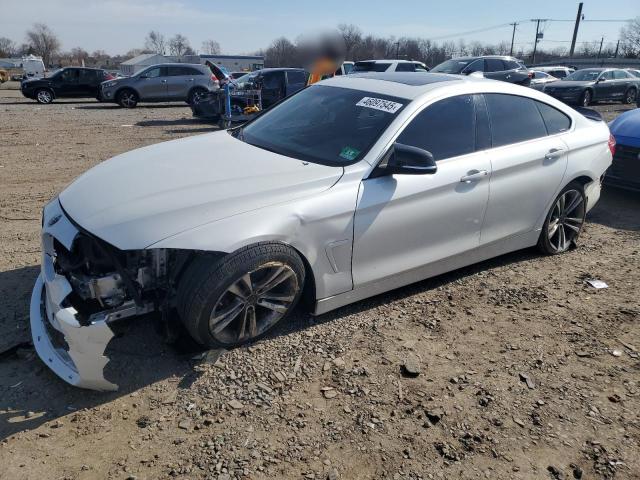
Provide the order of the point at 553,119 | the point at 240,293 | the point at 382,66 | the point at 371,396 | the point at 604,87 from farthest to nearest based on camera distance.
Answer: the point at 604,87
the point at 382,66
the point at 553,119
the point at 240,293
the point at 371,396

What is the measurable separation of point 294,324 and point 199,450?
1.22 m

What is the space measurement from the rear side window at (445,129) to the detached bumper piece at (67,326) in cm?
210

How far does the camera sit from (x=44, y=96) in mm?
20109

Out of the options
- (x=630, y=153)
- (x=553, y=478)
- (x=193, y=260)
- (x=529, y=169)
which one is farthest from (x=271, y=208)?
(x=630, y=153)

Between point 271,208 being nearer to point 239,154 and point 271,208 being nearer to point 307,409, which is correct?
point 239,154

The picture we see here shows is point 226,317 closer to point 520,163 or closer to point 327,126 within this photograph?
point 327,126

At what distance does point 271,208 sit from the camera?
2930 mm

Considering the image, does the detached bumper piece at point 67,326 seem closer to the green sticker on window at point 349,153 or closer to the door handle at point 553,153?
the green sticker on window at point 349,153

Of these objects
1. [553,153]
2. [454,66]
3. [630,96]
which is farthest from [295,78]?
[630,96]

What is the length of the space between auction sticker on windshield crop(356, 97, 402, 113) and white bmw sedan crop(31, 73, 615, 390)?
0.01 meters

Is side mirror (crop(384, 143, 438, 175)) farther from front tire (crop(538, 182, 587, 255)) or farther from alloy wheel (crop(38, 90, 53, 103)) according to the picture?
alloy wheel (crop(38, 90, 53, 103))

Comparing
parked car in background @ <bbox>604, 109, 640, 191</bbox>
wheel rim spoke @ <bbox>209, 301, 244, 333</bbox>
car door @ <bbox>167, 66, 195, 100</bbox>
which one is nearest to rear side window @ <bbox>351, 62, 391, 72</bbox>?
car door @ <bbox>167, 66, 195, 100</bbox>

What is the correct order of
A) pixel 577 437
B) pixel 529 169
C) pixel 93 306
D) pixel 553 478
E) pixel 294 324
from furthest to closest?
pixel 529 169 → pixel 294 324 → pixel 93 306 → pixel 577 437 → pixel 553 478

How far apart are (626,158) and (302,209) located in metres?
5.05
